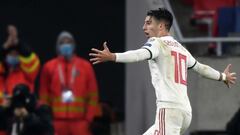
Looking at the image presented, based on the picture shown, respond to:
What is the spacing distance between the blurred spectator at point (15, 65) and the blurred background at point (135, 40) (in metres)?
1.08

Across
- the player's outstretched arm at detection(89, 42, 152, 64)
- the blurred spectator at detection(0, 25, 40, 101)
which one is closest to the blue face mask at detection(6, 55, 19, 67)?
the blurred spectator at detection(0, 25, 40, 101)

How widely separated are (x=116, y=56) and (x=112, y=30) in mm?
7663

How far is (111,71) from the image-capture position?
57.0 feet

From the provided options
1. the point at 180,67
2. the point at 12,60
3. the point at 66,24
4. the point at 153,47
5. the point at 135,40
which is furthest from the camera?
the point at 66,24

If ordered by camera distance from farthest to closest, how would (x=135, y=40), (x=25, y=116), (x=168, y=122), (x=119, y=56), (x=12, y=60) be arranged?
(x=135, y=40), (x=12, y=60), (x=25, y=116), (x=168, y=122), (x=119, y=56)

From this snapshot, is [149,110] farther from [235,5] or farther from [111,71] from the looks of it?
[111,71]

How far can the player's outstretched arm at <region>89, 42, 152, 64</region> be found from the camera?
31.3ft

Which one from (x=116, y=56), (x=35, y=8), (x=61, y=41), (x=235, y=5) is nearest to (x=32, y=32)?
(x=35, y=8)

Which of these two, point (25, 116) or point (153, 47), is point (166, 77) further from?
point (25, 116)

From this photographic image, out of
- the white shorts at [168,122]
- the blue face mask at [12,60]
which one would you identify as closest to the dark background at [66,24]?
the blue face mask at [12,60]

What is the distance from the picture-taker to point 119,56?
31.5ft

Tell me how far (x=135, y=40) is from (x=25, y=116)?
192cm

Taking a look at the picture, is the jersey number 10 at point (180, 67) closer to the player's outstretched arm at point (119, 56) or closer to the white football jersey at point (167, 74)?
the white football jersey at point (167, 74)

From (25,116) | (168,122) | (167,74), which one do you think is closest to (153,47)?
(167,74)
